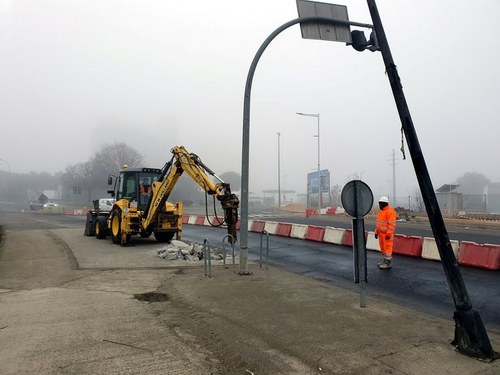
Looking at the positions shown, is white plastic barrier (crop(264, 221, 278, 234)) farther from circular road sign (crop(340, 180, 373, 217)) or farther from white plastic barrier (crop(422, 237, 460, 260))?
circular road sign (crop(340, 180, 373, 217))

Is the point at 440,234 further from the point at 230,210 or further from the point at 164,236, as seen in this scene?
the point at 164,236

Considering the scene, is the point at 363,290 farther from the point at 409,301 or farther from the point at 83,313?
the point at 83,313

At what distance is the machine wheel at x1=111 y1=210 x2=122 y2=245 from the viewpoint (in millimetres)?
15523

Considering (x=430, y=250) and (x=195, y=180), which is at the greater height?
(x=195, y=180)

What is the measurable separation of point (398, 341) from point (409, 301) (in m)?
2.58

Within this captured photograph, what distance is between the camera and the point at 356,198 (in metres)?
6.67

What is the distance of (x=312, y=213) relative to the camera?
39625mm

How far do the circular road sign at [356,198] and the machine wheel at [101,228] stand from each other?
13609 mm

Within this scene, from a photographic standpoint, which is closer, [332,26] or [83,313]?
[83,313]

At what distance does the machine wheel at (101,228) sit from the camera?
58.3 feet

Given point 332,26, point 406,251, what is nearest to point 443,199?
point 406,251

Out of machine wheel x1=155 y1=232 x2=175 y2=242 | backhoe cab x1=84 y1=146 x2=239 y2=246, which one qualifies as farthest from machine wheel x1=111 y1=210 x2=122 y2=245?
machine wheel x1=155 y1=232 x2=175 y2=242

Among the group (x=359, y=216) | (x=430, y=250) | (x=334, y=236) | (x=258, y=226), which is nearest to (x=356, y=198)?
(x=359, y=216)

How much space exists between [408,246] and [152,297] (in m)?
8.10
